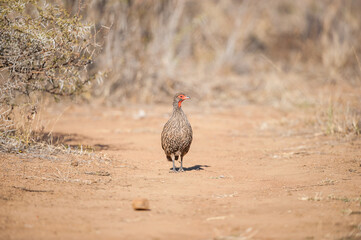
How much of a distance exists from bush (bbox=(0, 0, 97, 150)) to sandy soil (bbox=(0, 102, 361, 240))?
115cm

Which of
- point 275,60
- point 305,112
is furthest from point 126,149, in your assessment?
point 275,60

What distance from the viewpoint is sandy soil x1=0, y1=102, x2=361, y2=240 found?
404cm

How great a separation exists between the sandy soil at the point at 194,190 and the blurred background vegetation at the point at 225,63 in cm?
185

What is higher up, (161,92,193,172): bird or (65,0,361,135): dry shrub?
(65,0,361,135): dry shrub

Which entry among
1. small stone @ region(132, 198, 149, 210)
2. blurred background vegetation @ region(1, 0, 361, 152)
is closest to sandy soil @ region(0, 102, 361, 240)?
small stone @ region(132, 198, 149, 210)

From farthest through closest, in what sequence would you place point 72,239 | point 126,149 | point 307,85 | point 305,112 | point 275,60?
point 275,60 → point 307,85 → point 305,112 → point 126,149 → point 72,239

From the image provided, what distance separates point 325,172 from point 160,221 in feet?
10.7

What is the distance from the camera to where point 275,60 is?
2386cm

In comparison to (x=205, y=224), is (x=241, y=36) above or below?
above

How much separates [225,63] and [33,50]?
529 inches

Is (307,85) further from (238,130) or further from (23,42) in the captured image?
(23,42)

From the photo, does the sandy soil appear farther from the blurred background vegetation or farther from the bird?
the blurred background vegetation

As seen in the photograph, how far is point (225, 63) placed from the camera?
19875 millimetres

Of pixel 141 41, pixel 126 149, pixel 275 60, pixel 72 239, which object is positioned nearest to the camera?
pixel 72 239
